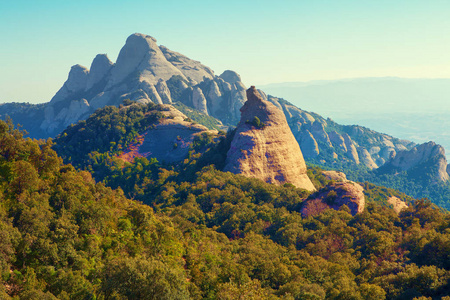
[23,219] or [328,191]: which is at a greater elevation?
[23,219]

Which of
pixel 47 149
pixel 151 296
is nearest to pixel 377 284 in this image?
pixel 151 296

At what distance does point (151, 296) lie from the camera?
30.0 m

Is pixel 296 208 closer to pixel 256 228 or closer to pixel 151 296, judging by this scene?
pixel 256 228

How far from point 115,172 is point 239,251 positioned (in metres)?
67.4

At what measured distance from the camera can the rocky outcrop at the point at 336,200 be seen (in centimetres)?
7019

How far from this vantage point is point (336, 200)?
71.6m

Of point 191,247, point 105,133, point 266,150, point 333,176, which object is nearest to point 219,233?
point 191,247

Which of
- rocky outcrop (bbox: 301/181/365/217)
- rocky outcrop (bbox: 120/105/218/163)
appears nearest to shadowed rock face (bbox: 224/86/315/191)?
rocky outcrop (bbox: 301/181/365/217)

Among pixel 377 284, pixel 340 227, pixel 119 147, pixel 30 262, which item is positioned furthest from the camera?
pixel 119 147

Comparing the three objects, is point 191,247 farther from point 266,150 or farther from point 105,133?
point 105,133

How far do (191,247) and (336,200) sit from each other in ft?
116

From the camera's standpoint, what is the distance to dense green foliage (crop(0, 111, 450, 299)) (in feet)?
103

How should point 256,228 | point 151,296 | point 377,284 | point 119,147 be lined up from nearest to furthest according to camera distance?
point 151,296
point 377,284
point 256,228
point 119,147

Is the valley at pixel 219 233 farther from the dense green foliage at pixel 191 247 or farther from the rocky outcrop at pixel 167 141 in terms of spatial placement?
the rocky outcrop at pixel 167 141
